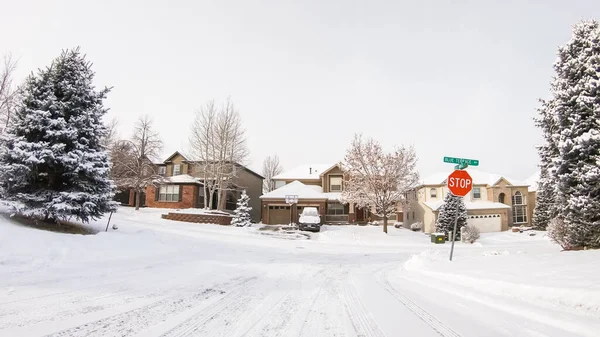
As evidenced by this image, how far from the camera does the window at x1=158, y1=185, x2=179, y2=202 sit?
40.8 meters

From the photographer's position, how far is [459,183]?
10.9 metres

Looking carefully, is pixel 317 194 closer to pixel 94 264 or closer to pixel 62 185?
pixel 62 185

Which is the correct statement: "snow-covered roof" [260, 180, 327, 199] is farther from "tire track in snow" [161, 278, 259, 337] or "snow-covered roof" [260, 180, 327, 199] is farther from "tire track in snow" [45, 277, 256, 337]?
"tire track in snow" [45, 277, 256, 337]

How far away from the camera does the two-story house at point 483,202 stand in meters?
38.4

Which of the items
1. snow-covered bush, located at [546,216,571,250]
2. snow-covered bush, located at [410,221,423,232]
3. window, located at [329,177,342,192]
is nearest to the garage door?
window, located at [329,177,342,192]

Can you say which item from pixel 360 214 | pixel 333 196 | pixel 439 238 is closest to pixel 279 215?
pixel 333 196

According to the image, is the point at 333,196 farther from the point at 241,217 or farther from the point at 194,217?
the point at 194,217

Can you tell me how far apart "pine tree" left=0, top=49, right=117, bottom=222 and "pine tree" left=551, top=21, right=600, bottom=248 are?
17884 millimetres

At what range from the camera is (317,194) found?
4012cm

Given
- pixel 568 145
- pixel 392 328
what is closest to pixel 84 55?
pixel 392 328

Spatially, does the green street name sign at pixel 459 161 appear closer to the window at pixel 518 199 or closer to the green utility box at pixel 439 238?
the green utility box at pixel 439 238

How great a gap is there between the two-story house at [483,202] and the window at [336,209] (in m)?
8.82

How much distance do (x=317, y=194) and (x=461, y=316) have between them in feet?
115

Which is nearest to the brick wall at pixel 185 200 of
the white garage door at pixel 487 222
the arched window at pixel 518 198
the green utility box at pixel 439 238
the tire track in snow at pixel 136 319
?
the green utility box at pixel 439 238
